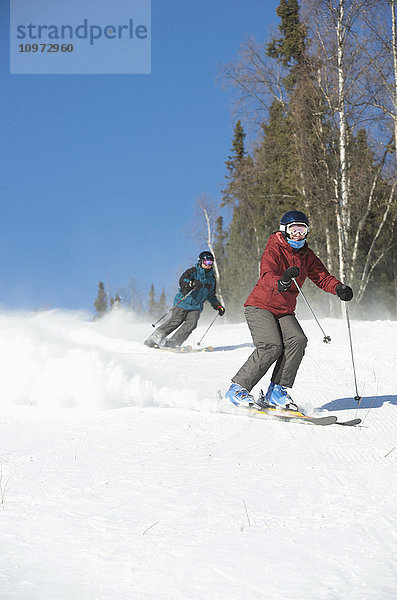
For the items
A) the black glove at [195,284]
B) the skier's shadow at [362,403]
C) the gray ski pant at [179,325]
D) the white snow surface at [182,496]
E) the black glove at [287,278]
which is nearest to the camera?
the white snow surface at [182,496]

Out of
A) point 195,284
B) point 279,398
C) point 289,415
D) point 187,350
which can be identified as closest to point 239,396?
point 279,398

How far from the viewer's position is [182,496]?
252 centimetres

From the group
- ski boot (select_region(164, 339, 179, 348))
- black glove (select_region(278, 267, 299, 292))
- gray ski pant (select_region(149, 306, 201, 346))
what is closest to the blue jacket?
gray ski pant (select_region(149, 306, 201, 346))

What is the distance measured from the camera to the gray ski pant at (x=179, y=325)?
35.1 ft

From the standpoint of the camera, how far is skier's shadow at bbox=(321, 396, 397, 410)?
17.3 feet

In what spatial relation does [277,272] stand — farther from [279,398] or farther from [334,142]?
[334,142]

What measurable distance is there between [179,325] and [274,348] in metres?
6.14

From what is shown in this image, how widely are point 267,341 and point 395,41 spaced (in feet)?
38.6

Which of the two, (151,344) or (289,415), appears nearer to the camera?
(289,415)

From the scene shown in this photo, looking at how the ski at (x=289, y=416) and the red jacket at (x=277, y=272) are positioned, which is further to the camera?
the red jacket at (x=277, y=272)

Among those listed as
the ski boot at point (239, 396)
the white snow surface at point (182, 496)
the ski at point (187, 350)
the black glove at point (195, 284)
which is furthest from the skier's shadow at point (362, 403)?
the black glove at point (195, 284)

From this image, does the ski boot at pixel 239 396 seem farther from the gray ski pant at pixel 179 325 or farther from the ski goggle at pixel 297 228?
the gray ski pant at pixel 179 325

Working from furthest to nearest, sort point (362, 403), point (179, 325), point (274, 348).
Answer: point (179, 325), point (362, 403), point (274, 348)

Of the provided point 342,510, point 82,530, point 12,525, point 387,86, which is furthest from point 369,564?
point 387,86
